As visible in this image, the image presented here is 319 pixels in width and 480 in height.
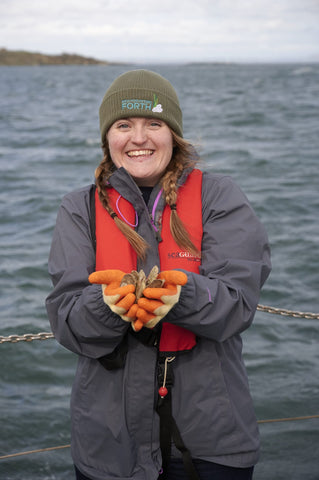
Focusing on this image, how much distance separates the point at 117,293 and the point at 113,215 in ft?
1.75

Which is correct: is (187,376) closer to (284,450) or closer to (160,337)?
(160,337)

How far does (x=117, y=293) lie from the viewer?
182 cm

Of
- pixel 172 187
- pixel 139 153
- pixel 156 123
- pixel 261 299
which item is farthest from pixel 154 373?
pixel 261 299

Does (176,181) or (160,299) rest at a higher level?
(176,181)

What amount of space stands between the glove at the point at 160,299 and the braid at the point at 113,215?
355mm

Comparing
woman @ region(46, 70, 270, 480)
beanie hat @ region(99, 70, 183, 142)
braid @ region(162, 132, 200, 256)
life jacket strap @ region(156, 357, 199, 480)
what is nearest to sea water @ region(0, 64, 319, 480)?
braid @ region(162, 132, 200, 256)

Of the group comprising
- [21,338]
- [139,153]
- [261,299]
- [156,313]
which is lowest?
[261,299]

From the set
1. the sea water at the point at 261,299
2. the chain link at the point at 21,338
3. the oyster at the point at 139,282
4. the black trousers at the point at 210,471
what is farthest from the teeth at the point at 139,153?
the chain link at the point at 21,338

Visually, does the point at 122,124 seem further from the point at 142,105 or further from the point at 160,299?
the point at 160,299

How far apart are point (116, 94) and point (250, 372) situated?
13.2ft

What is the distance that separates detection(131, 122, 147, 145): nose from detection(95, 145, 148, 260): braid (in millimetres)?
198

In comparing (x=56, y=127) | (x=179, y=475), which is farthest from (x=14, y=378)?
(x=56, y=127)

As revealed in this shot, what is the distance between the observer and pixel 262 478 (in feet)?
11.5

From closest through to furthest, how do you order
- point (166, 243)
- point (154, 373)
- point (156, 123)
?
point (154, 373)
point (166, 243)
point (156, 123)
